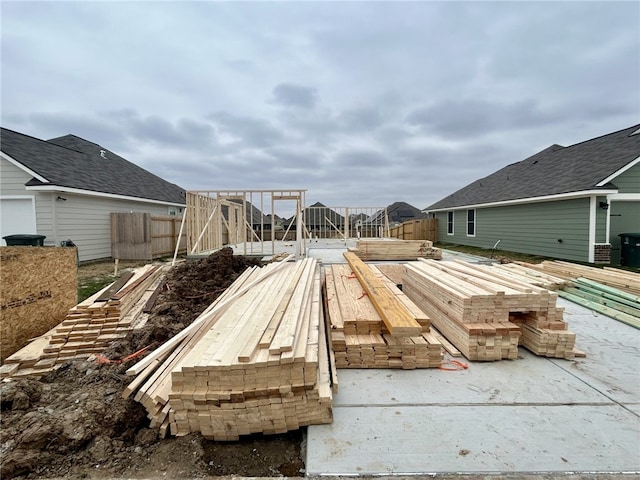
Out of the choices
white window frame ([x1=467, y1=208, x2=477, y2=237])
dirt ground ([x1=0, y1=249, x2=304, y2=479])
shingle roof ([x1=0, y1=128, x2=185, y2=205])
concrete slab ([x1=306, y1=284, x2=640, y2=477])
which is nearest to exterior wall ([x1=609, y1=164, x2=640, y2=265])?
white window frame ([x1=467, y1=208, x2=477, y2=237])

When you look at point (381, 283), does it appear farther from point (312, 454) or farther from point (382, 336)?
point (312, 454)

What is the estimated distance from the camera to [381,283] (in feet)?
16.4

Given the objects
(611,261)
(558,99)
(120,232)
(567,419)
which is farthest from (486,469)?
(558,99)

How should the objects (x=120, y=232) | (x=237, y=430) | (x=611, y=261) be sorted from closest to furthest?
1. (x=237, y=430)
2. (x=611, y=261)
3. (x=120, y=232)

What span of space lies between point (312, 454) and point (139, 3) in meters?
9.68

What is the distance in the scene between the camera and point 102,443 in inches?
97.1

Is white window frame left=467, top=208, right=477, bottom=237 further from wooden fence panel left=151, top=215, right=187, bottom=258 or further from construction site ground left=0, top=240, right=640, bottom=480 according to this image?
wooden fence panel left=151, top=215, right=187, bottom=258

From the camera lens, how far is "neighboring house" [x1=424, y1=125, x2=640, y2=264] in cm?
1041

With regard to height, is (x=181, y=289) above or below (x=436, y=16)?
below

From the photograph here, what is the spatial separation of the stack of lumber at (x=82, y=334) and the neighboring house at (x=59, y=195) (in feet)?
24.8

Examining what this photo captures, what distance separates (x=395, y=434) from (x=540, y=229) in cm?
1356

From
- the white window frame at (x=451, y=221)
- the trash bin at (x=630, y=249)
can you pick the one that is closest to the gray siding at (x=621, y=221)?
the trash bin at (x=630, y=249)

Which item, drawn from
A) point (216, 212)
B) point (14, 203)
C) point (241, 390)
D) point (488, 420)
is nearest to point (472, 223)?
point (216, 212)

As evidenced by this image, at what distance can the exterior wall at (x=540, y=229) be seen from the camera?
10.8 metres
